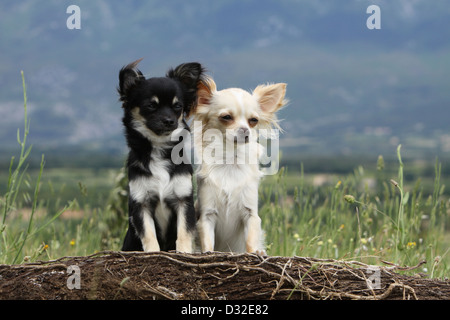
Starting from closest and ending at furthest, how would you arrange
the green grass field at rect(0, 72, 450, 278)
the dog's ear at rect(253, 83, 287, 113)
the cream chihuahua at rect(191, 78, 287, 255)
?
the cream chihuahua at rect(191, 78, 287, 255) < the dog's ear at rect(253, 83, 287, 113) < the green grass field at rect(0, 72, 450, 278)

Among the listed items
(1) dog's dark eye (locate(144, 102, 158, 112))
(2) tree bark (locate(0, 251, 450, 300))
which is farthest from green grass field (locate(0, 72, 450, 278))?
(2) tree bark (locate(0, 251, 450, 300))

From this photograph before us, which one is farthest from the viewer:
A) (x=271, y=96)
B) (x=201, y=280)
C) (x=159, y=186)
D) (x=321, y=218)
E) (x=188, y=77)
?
(x=321, y=218)

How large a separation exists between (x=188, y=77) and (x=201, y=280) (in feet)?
6.51

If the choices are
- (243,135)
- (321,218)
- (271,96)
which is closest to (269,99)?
(271,96)

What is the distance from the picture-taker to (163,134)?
15.2ft

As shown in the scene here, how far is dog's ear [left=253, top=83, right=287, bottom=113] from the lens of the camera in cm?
534

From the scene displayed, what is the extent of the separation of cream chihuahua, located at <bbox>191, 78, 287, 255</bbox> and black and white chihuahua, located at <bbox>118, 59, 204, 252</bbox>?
0.29 meters

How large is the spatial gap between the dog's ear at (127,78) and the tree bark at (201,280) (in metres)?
1.48

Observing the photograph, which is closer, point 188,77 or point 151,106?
point 151,106

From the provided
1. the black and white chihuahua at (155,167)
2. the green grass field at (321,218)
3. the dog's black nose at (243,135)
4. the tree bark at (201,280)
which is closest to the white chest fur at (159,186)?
the black and white chihuahua at (155,167)

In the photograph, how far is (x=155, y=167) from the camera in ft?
15.1

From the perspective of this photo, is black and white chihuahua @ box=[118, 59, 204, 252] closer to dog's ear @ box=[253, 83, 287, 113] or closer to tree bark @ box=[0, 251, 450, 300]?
tree bark @ box=[0, 251, 450, 300]

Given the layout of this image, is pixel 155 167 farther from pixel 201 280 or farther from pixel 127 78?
pixel 201 280
